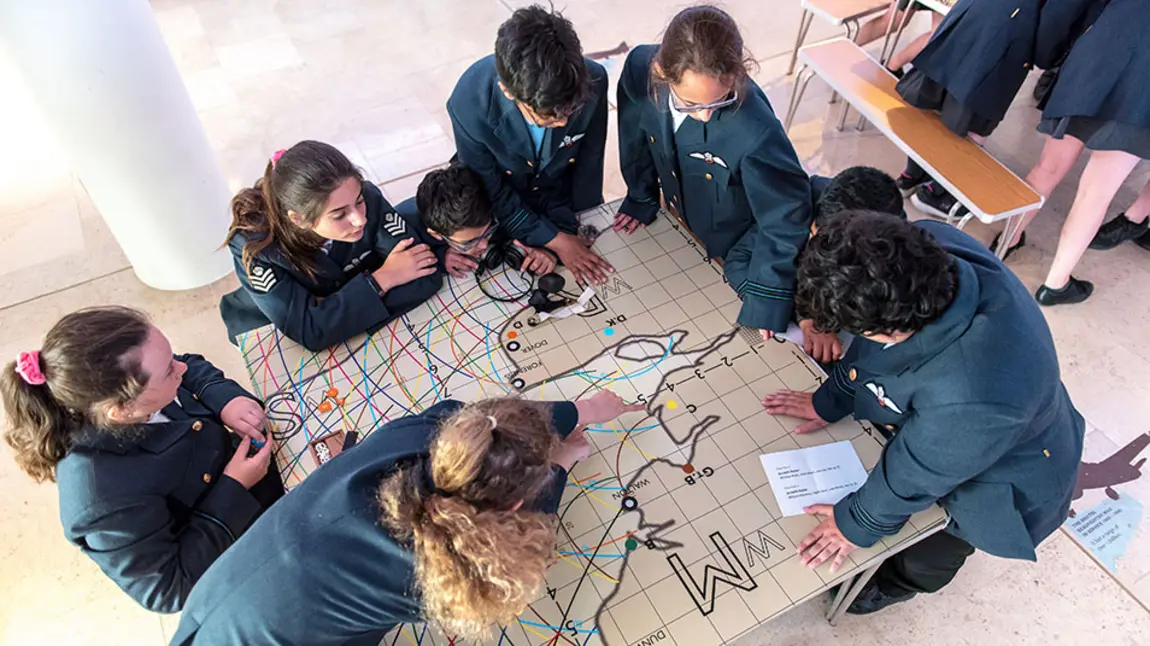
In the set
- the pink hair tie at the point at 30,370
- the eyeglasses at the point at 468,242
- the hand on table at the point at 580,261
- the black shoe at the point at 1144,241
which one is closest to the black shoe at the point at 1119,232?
the black shoe at the point at 1144,241

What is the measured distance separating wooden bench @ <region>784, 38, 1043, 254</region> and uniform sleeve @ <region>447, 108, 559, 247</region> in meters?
1.50

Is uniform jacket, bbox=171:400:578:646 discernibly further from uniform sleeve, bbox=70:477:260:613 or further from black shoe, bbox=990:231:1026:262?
black shoe, bbox=990:231:1026:262

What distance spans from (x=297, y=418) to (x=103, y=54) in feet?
4.65

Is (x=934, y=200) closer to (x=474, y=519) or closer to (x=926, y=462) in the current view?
(x=926, y=462)

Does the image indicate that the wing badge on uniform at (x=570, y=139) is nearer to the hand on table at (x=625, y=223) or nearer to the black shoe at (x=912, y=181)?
the hand on table at (x=625, y=223)

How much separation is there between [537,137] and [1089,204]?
2022 millimetres

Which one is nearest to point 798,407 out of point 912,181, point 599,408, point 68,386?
point 599,408

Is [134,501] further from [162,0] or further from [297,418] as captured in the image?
[162,0]

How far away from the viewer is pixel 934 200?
3.13m

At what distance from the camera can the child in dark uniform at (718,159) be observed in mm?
1686

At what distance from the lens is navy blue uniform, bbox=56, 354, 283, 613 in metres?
1.42

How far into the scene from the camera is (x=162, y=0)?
4.62 meters

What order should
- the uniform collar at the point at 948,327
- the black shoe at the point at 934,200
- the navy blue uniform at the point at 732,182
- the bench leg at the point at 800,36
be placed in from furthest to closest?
the bench leg at the point at 800,36 → the black shoe at the point at 934,200 → the navy blue uniform at the point at 732,182 → the uniform collar at the point at 948,327

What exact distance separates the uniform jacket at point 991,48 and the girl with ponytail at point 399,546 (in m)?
2.24
